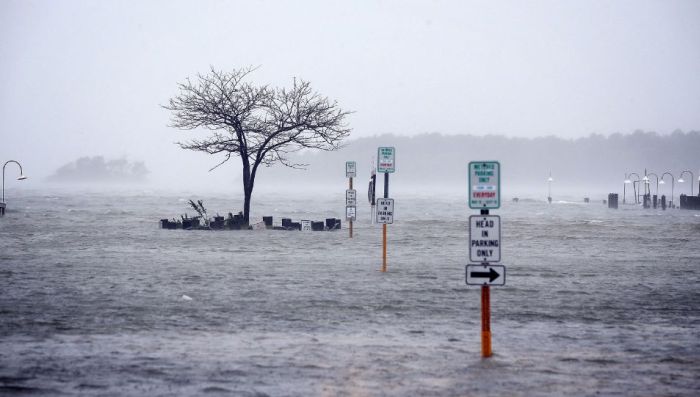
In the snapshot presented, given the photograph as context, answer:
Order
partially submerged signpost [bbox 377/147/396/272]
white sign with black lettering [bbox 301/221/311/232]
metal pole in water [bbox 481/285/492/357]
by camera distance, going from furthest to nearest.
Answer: white sign with black lettering [bbox 301/221/311/232] → partially submerged signpost [bbox 377/147/396/272] → metal pole in water [bbox 481/285/492/357]

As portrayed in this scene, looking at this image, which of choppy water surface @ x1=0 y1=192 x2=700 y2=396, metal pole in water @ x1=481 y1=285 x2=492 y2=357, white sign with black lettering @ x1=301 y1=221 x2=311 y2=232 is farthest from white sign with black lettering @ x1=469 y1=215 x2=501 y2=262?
white sign with black lettering @ x1=301 y1=221 x2=311 y2=232

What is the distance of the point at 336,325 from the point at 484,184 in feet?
10.8

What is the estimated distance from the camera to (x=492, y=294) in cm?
1350

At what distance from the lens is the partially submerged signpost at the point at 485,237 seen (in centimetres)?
827

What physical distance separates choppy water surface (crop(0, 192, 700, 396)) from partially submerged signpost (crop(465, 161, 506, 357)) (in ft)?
2.60

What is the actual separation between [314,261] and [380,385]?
12.2 meters

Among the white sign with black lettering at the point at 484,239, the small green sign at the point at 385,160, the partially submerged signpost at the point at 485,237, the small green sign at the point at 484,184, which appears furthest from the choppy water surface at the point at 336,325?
the small green sign at the point at 385,160

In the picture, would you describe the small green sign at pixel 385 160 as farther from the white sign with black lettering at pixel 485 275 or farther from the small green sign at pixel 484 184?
the white sign with black lettering at pixel 485 275

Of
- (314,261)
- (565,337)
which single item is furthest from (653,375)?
(314,261)

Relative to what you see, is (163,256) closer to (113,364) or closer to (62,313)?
(62,313)

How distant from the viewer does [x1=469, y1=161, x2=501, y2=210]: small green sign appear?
8.42 m

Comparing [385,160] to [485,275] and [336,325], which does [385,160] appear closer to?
[336,325]

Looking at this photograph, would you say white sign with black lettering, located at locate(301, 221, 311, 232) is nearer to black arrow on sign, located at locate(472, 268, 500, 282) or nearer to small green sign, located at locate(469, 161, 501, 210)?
small green sign, located at locate(469, 161, 501, 210)

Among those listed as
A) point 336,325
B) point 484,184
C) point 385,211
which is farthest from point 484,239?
point 385,211
